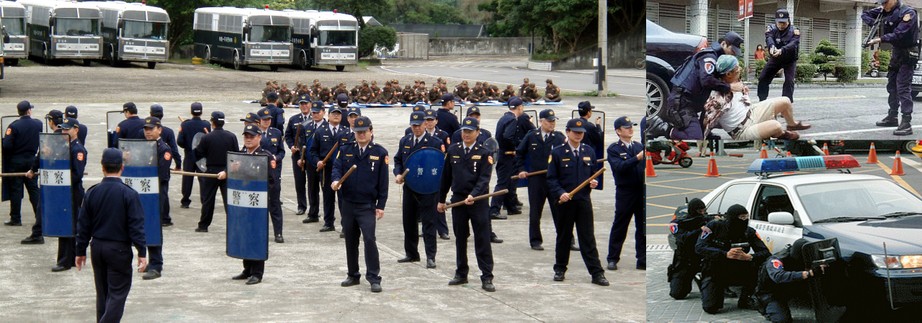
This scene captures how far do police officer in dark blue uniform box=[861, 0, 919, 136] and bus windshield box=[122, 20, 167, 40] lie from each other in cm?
4771

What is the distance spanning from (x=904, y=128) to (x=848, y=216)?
590 mm

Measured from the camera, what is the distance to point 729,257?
3.54m

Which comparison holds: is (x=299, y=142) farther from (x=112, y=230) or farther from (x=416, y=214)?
(x=112, y=230)

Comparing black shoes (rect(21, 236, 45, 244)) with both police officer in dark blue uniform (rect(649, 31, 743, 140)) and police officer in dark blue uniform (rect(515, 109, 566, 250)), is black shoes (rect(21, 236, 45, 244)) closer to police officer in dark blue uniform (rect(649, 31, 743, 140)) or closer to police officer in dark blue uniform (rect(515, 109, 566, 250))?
police officer in dark blue uniform (rect(515, 109, 566, 250))

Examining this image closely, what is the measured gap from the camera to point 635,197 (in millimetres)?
10484

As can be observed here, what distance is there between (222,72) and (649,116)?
46194 millimetres

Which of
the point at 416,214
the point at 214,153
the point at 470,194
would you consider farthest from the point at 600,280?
the point at 214,153

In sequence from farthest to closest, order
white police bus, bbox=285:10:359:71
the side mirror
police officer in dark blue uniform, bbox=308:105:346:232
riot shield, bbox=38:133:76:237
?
white police bus, bbox=285:10:359:71
police officer in dark blue uniform, bbox=308:105:346:232
riot shield, bbox=38:133:76:237
the side mirror

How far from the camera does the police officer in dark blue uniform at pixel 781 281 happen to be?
323cm

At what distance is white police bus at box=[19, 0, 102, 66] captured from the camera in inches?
1873

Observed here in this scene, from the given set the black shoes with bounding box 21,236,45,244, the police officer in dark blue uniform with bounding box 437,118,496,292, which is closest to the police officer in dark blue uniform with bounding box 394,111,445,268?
A: the police officer in dark blue uniform with bounding box 437,118,496,292

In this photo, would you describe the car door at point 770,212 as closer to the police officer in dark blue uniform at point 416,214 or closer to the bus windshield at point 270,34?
the police officer in dark blue uniform at point 416,214

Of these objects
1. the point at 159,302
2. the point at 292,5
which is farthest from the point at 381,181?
the point at 292,5

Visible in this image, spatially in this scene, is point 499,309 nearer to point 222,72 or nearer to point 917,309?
point 917,309
